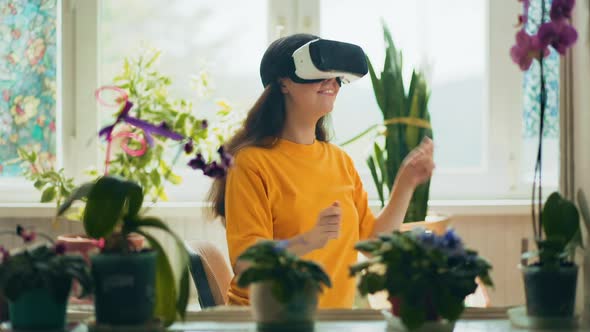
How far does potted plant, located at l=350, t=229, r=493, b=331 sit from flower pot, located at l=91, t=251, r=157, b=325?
325mm

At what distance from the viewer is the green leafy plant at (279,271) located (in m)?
1.31

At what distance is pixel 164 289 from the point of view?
1385 mm

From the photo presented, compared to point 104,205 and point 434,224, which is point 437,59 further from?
point 104,205

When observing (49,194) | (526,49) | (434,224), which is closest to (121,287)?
(526,49)

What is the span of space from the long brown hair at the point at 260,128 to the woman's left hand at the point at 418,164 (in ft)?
1.19

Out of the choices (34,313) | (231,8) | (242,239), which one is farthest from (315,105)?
(231,8)

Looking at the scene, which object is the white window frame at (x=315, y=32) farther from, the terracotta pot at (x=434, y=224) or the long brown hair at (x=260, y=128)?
the long brown hair at (x=260, y=128)

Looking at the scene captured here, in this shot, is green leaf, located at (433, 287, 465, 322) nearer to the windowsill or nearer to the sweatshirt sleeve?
the sweatshirt sleeve

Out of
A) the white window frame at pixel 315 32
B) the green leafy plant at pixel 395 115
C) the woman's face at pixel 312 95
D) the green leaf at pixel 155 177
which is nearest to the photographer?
the woman's face at pixel 312 95

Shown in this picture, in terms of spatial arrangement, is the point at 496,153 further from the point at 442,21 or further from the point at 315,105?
the point at 315,105

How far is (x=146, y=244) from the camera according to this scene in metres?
1.41

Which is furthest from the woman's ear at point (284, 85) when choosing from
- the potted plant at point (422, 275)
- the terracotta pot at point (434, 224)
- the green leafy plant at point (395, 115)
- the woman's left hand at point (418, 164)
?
the green leafy plant at point (395, 115)

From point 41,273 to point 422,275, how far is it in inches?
22.3

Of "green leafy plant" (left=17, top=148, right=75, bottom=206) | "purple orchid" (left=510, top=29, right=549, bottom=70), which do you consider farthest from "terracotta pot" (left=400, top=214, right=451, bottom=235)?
"green leafy plant" (left=17, top=148, right=75, bottom=206)
